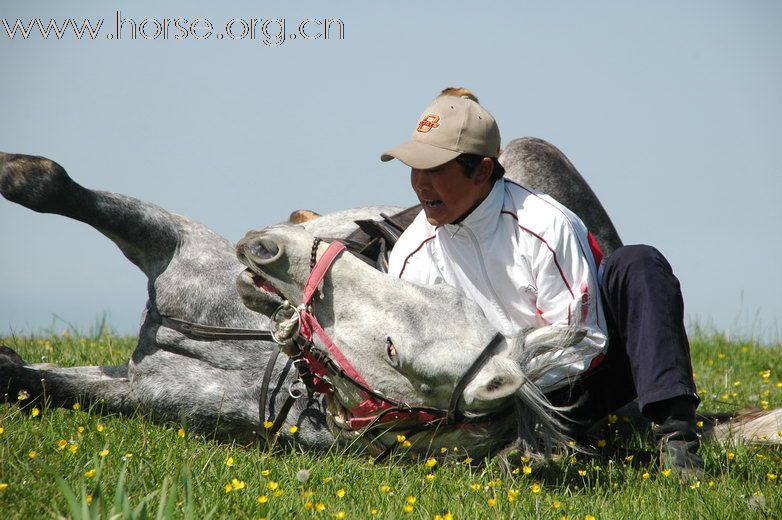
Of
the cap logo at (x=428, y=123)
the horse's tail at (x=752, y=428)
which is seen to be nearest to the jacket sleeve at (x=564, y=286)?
the cap logo at (x=428, y=123)

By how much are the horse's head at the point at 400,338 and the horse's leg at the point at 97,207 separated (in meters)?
1.28

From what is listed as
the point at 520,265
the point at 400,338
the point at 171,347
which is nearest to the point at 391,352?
the point at 400,338

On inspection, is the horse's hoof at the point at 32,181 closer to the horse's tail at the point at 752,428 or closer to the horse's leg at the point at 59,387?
the horse's leg at the point at 59,387

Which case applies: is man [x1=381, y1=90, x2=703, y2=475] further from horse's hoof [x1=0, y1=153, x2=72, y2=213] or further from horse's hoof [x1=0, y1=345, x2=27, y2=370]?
horse's hoof [x1=0, y1=345, x2=27, y2=370]

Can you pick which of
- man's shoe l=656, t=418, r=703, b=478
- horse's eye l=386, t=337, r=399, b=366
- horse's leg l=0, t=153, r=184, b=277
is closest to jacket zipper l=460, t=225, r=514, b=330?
horse's eye l=386, t=337, r=399, b=366

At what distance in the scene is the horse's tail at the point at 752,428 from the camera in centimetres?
454

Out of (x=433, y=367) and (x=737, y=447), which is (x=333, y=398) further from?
(x=737, y=447)

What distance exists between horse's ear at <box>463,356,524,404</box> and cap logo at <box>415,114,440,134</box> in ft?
3.68

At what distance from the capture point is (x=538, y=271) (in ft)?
12.7

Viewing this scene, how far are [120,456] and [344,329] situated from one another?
105cm

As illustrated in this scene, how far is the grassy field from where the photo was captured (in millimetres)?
3061

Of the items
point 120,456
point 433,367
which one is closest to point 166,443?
point 120,456

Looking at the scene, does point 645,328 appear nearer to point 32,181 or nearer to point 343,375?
point 343,375

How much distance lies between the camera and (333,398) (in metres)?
3.83
